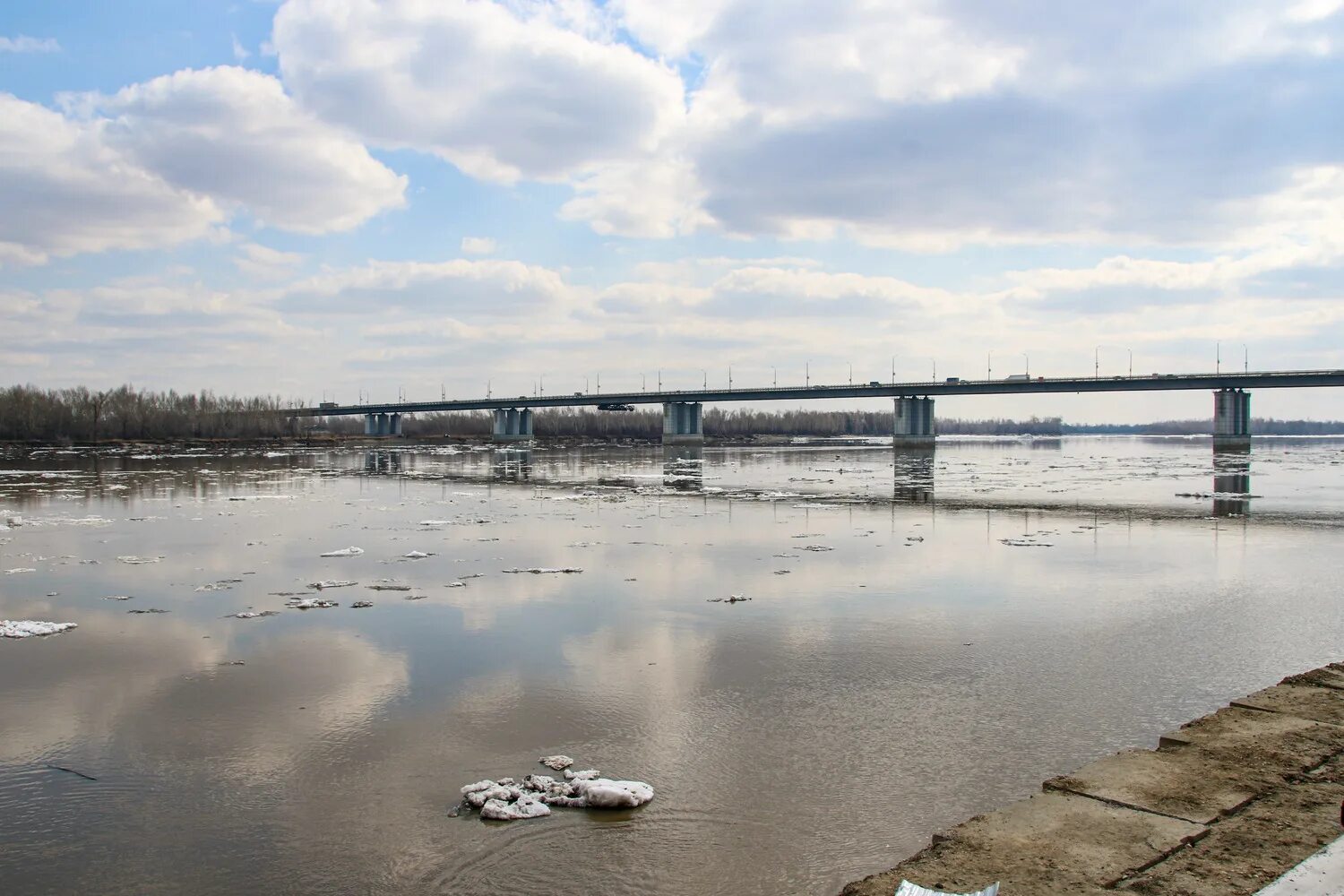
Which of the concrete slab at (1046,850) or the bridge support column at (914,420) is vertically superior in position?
the bridge support column at (914,420)

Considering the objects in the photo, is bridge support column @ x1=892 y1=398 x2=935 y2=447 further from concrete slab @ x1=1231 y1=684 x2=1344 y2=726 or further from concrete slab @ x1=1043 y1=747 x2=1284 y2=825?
concrete slab @ x1=1043 y1=747 x2=1284 y2=825

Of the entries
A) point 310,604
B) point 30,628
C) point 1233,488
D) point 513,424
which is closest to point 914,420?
point 513,424

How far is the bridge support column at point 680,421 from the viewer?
145000 mm

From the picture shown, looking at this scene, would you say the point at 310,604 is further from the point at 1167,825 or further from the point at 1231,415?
the point at 1231,415

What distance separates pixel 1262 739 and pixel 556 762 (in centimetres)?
588

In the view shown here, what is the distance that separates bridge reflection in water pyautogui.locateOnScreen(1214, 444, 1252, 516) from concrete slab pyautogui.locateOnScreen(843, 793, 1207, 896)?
2722 centimetres

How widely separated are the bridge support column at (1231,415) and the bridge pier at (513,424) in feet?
349

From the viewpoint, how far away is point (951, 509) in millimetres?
31750

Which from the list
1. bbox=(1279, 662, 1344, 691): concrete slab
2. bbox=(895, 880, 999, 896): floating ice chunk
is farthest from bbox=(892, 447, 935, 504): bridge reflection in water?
bbox=(895, 880, 999, 896): floating ice chunk

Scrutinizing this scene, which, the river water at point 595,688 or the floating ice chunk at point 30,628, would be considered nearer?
the river water at point 595,688

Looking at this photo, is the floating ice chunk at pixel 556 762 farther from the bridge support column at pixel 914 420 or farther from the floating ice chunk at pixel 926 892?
the bridge support column at pixel 914 420

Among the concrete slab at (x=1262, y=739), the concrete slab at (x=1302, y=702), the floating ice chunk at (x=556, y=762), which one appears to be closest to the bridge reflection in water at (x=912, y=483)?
the concrete slab at (x=1302, y=702)

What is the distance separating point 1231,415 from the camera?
115 m

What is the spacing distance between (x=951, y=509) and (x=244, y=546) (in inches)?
853
